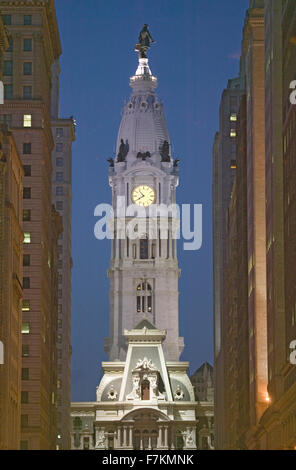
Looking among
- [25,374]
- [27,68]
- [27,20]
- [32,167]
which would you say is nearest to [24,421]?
[25,374]

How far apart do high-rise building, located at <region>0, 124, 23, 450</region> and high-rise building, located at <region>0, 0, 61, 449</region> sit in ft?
82.5

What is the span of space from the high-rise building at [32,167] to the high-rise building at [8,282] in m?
25.1

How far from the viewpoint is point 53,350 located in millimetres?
193875

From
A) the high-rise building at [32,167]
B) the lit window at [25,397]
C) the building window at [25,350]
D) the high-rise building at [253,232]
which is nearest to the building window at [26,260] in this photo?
the high-rise building at [32,167]

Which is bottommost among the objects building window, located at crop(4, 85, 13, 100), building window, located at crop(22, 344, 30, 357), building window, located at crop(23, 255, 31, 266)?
building window, located at crop(22, 344, 30, 357)

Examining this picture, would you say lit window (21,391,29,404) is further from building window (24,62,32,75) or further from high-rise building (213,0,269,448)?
building window (24,62,32,75)

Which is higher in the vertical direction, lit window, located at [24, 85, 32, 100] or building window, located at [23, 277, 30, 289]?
lit window, located at [24, 85, 32, 100]

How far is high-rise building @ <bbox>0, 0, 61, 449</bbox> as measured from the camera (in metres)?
162

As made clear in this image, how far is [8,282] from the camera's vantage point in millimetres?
127438

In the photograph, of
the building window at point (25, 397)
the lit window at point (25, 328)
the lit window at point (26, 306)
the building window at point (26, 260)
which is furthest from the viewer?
the building window at point (26, 260)


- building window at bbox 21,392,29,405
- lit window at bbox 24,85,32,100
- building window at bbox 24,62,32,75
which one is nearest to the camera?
building window at bbox 21,392,29,405

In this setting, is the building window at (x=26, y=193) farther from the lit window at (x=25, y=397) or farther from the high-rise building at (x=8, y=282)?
the high-rise building at (x=8, y=282)

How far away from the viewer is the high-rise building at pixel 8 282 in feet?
407

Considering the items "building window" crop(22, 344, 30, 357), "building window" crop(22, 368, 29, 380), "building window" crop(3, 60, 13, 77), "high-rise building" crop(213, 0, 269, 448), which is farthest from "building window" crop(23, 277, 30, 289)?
"high-rise building" crop(213, 0, 269, 448)
